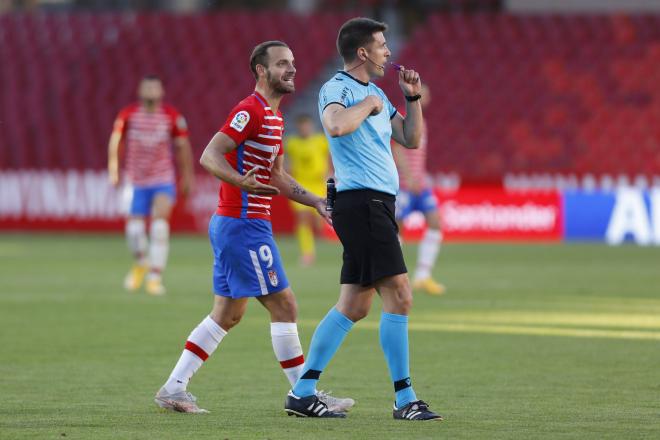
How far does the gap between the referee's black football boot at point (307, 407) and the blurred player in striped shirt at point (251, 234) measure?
15 millimetres

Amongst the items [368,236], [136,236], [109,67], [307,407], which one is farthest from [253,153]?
[109,67]

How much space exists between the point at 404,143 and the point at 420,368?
2356 mm

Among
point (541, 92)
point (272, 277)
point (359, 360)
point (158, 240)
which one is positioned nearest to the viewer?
point (272, 277)

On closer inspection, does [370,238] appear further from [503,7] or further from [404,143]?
[503,7]

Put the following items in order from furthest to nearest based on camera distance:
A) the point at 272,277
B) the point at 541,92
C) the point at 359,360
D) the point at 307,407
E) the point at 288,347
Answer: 1. the point at 541,92
2. the point at 359,360
3. the point at 288,347
4. the point at 272,277
5. the point at 307,407

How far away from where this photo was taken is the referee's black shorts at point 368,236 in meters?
7.42

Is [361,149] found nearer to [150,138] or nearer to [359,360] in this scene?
[359,360]

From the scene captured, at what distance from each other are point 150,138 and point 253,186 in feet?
28.8

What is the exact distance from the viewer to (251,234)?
7.71 m

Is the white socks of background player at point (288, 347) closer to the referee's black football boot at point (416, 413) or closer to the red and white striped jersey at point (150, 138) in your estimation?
the referee's black football boot at point (416, 413)

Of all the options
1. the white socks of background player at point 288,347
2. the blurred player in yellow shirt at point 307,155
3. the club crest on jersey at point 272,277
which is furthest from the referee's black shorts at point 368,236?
the blurred player in yellow shirt at point 307,155

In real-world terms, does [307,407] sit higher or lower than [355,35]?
lower

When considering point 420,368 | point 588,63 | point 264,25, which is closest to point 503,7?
point 588,63

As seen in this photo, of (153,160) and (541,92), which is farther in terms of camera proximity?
(541,92)
